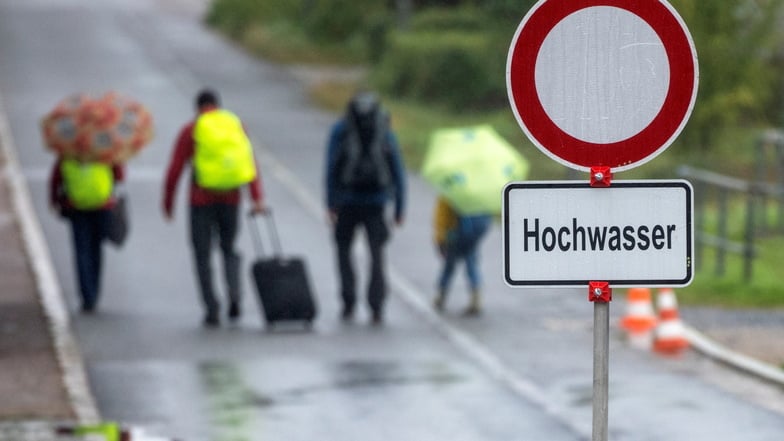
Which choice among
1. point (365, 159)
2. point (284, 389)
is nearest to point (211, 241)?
point (365, 159)

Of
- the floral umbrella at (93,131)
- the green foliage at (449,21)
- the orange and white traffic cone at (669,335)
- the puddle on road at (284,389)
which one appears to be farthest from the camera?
the green foliage at (449,21)

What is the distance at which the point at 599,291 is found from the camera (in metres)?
4.97

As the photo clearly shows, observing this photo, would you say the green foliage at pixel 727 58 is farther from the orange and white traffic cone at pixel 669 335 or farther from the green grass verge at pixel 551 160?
the orange and white traffic cone at pixel 669 335

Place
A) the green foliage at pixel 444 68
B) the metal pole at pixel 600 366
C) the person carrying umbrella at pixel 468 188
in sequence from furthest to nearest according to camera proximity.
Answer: the green foliage at pixel 444 68 → the person carrying umbrella at pixel 468 188 → the metal pole at pixel 600 366

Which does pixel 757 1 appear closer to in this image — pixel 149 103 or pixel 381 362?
pixel 149 103

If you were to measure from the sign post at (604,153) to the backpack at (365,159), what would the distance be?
8.49 meters

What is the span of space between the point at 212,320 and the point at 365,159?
1.68m

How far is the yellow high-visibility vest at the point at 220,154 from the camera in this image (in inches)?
522

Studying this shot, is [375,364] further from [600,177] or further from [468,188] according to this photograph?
[600,177]

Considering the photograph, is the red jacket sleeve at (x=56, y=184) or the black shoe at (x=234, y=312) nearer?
the black shoe at (x=234, y=312)

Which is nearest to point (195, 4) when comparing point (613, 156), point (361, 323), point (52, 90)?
point (52, 90)

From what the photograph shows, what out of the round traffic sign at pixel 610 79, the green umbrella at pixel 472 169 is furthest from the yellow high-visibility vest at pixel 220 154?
the round traffic sign at pixel 610 79

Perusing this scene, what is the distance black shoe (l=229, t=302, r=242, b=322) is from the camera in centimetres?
1376

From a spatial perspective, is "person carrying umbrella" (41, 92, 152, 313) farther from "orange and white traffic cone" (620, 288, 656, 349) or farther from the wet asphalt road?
"orange and white traffic cone" (620, 288, 656, 349)
